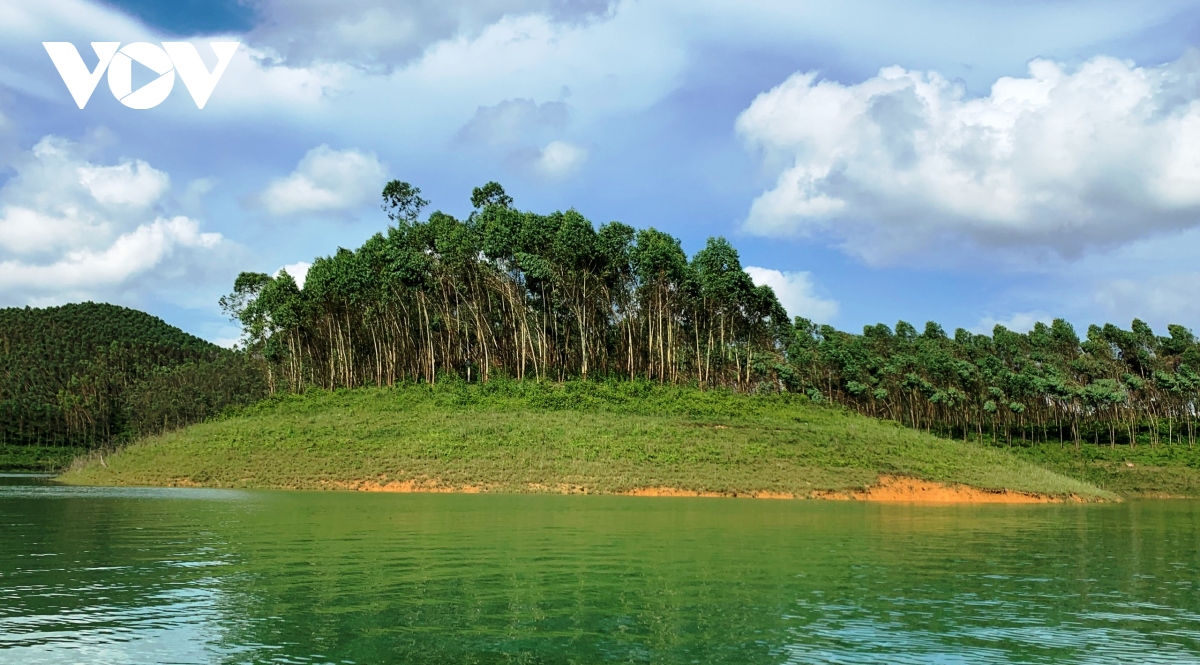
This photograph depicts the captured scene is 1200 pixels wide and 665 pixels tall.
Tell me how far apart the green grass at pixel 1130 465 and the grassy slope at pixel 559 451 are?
23.0m

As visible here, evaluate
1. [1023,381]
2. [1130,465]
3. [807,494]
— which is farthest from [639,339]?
[1130,465]

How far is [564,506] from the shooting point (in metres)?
45.4

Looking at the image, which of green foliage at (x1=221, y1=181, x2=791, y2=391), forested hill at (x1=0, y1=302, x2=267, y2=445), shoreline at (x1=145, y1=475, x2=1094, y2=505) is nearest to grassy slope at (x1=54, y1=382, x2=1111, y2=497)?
shoreline at (x1=145, y1=475, x2=1094, y2=505)

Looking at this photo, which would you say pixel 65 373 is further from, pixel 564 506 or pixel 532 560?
pixel 532 560

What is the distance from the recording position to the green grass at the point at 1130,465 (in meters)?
84.8

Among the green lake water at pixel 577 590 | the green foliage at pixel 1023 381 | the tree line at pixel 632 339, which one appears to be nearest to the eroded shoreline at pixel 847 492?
the green lake water at pixel 577 590

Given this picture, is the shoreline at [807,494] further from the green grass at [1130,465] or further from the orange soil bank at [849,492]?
the green grass at [1130,465]

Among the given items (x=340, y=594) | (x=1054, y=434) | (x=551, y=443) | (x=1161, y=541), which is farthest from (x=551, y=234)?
(x=1054, y=434)

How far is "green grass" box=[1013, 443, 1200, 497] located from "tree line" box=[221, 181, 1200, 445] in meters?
5.87

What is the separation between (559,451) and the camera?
2411 inches

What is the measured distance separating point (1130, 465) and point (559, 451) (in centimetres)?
6636

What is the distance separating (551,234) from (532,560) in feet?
→ 189

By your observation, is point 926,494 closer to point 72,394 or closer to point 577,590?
point 577,590

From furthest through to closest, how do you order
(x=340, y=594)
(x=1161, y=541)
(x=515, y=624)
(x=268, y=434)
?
(x=268, y=434) → (x=1161, y=541) → (x=340, y=594) → (x=515, y=624)
